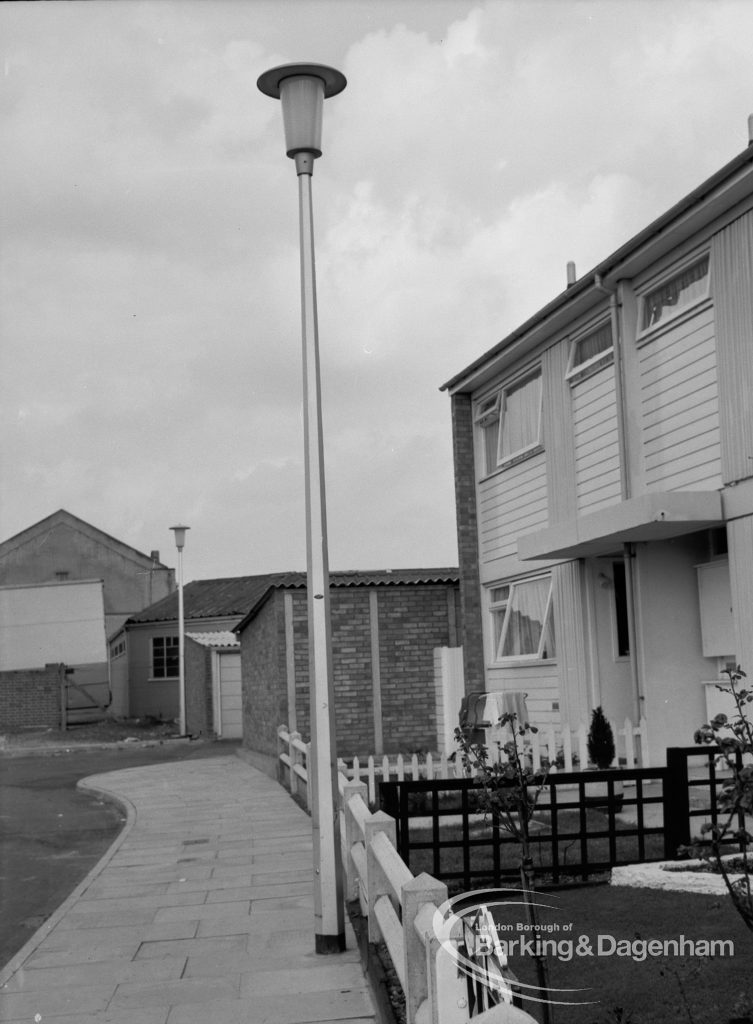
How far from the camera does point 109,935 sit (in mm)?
8320

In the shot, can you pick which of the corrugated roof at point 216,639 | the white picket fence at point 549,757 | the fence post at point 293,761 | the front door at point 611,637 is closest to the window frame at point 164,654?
the corrugated roof at point 216,639

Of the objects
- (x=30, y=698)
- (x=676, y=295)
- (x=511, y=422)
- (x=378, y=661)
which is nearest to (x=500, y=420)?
(x=511, y=422)

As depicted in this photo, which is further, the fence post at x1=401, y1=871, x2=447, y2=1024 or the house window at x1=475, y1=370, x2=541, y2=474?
the house window at x1=475, y1=370, x2=541, y2=474

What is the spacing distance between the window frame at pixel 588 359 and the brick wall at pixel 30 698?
24.6 metres

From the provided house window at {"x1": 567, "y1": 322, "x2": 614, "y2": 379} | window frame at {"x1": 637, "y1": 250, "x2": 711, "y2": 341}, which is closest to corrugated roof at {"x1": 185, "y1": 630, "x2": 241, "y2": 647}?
house window at {"x1": 567, "y1": 322, "x2": 614, "y2": 379}

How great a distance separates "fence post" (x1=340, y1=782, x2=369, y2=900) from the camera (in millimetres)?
8461

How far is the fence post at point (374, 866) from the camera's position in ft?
22.5

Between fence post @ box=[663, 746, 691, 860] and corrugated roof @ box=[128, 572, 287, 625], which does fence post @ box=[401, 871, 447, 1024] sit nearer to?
fence post @ box=[663, 746, 691, 860]

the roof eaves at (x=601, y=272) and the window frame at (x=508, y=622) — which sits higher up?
the roof eaves at (x=601, y=272)

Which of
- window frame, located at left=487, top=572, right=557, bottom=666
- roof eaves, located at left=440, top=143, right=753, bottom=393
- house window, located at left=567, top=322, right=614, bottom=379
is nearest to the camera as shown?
roof eaves, located at left=440, top=143, right=753, bottom=393

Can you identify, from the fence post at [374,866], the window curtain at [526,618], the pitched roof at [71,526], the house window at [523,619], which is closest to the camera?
the fence post at [374,866]

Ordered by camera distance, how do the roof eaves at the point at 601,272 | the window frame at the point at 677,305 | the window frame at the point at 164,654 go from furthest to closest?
the window frame at the point at 164,654 → the window frame at the point at 677,305 → the roof eaves at the point at 601,272

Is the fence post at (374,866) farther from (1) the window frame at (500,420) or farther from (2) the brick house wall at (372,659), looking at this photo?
(2) the brick house wall at (372,659)

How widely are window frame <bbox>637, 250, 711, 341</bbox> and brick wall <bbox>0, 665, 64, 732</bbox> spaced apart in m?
26.4
